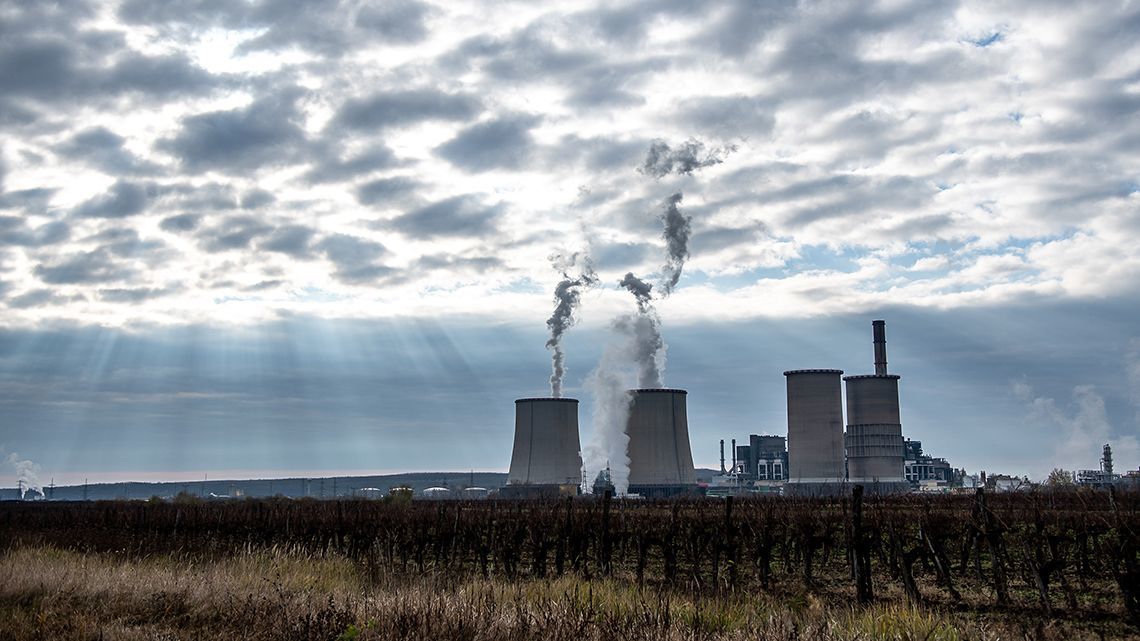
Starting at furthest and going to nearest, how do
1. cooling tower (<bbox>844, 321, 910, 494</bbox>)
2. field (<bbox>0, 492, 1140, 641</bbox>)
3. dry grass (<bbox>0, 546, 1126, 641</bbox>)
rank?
cooling tower (<bbox>844, 321, 910, 494</bbox>), field (<bbox>0, 492, 1140, 641</bbox>), dry grass (<bbox>0, 546, 1126, 641</bbox>)

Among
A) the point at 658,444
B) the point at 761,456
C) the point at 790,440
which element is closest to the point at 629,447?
the point at 658,444

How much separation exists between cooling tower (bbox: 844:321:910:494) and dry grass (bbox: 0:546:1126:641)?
63.0 meters

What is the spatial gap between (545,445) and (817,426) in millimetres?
22447

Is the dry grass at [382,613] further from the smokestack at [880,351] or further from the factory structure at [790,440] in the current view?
the smokestack at [880,351]

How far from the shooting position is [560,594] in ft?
38.3

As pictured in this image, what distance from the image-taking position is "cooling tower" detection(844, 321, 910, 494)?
73938mm

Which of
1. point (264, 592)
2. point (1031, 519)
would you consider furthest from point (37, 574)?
point (1031, 519)

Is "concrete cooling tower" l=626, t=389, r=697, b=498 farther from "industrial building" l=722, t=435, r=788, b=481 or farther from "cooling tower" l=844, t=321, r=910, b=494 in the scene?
"industrial building" l=722, t=435, r=788, b=481

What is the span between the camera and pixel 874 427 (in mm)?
74312

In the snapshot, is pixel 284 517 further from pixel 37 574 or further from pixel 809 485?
pixel 809 485

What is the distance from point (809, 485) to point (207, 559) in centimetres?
6057

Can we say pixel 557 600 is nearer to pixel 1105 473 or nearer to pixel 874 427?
pixel 874 427

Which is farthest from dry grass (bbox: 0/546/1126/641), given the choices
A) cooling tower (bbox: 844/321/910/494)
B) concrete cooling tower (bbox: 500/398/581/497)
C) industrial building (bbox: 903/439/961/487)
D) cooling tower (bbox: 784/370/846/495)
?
industrial building (bbox: 903/439/961/487)

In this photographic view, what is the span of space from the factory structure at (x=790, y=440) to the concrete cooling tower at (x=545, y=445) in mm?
60
